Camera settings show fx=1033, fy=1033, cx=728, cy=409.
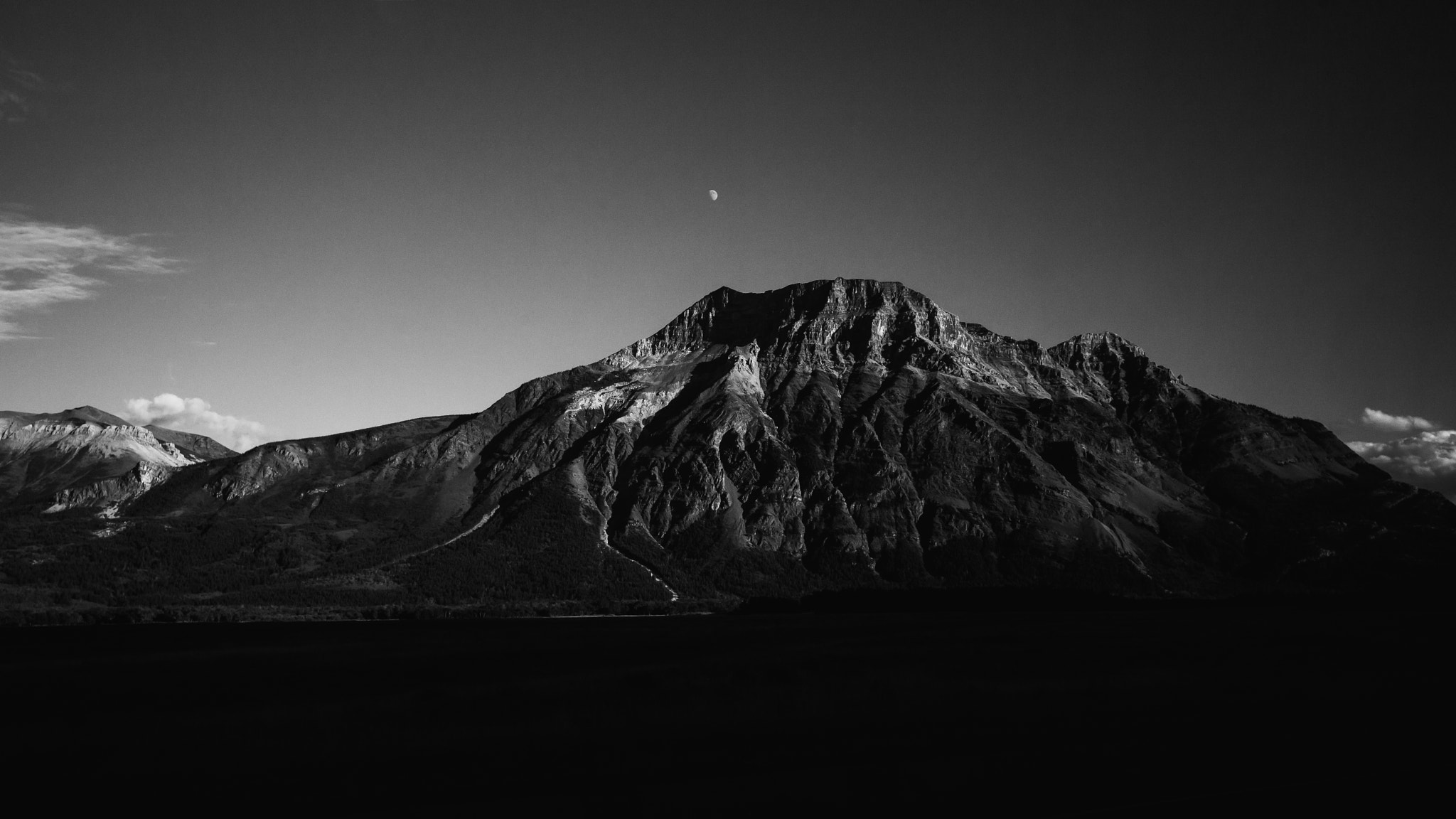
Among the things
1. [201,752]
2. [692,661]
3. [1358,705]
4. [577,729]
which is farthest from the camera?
[692,661]

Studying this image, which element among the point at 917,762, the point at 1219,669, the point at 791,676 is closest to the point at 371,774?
the point at 917,762

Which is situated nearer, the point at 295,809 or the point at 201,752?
the point at 295,809

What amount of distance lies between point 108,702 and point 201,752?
123 feet

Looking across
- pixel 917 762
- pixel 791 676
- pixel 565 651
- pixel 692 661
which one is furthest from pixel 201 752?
pixel 565 651

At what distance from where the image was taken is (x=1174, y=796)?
59.0m

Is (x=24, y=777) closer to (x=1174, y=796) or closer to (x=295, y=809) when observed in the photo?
(x=295, y=809)

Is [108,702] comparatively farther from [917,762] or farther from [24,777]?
[917,762]

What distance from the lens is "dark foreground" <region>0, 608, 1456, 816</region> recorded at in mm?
63500

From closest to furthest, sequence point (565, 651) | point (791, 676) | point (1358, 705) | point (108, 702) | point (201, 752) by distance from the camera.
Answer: point (201, 752), point (1358, 705), point (108, 702), point (791, 676), point (565, 651)

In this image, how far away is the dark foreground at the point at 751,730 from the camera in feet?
208

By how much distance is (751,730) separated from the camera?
86.0 metres

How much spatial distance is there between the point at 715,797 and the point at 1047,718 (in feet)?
135

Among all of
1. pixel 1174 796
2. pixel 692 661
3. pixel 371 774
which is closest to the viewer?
pixel 1174 796

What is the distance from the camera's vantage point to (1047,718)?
9100 centimetres
